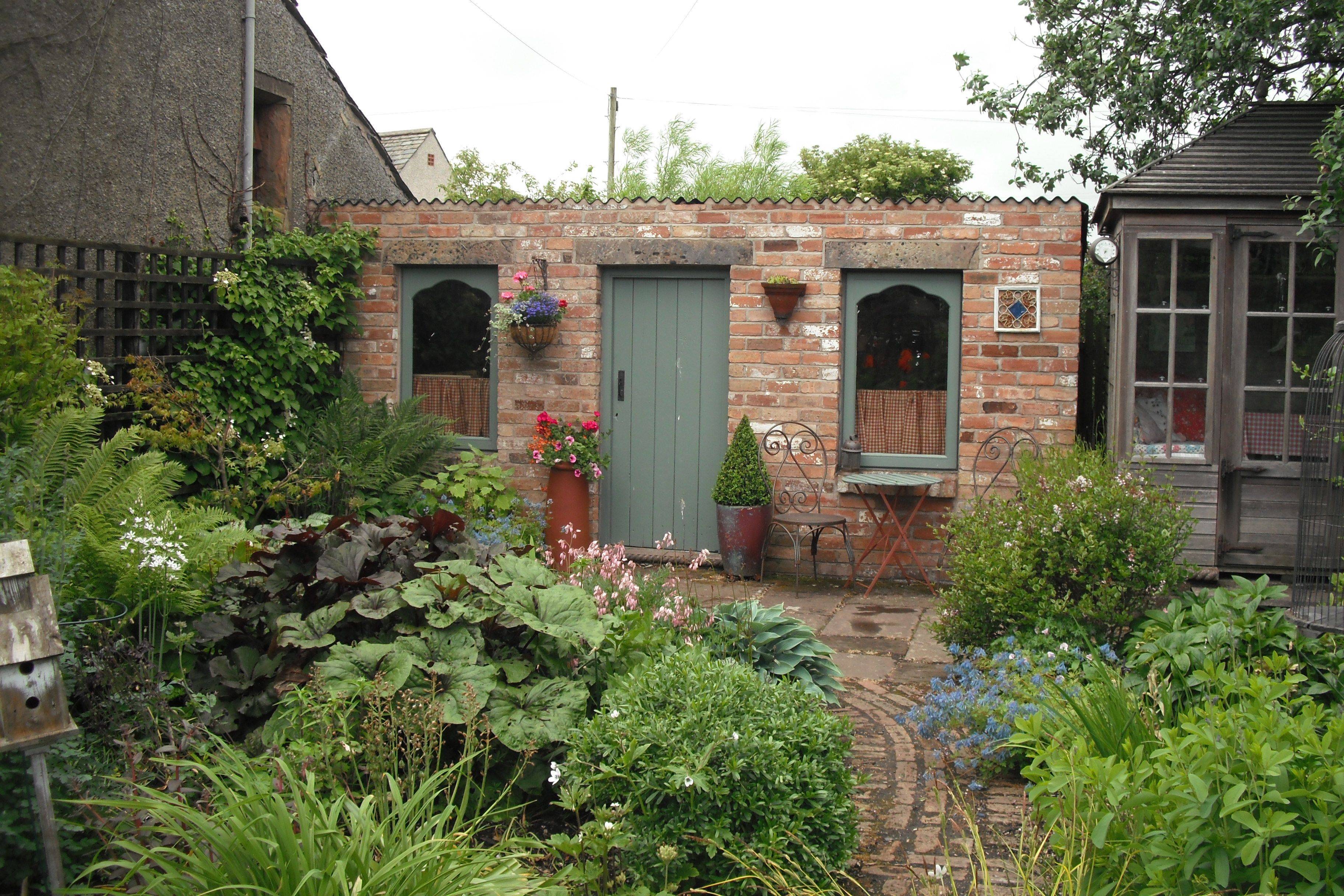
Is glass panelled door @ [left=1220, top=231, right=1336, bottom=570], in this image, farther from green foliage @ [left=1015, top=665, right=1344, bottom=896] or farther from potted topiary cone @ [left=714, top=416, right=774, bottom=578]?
green foliage @ [left=1015, top=665, right=1344, bottom=896]

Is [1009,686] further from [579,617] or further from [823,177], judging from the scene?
[823,177]

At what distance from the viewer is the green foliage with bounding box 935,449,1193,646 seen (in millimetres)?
4488

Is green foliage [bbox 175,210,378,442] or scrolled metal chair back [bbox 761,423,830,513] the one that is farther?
scrolled metal chair back [bbox 761,423,830,513]

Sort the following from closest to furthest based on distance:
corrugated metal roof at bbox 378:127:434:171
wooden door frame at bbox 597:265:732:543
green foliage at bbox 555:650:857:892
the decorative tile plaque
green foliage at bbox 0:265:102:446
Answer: green foliage at bbox 555:650:857:892
green foliage at bbox 0:265:102:446
the decorative tile plaque
wooden door frame at bbox 597:265:732:543
corrugated metal roof at bbox 378:127:434:171

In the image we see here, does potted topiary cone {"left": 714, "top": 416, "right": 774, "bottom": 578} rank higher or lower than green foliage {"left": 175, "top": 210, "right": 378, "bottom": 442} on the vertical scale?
lower

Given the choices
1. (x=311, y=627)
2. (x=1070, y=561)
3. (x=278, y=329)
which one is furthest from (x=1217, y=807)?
(x=278, y=329)

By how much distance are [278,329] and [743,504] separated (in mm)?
3415

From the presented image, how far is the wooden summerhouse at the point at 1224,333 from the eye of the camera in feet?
19.9

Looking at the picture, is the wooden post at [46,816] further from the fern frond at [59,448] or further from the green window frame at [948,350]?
the green window frame at [948,350]

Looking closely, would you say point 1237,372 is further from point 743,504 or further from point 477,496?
point 477,496

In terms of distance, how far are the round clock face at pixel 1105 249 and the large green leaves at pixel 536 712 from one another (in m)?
4.69

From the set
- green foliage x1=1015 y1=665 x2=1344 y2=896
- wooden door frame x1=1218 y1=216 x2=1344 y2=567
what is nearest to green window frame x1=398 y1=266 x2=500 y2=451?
wooden door frame x1=1218 y1=216 x2=1344 y2=567

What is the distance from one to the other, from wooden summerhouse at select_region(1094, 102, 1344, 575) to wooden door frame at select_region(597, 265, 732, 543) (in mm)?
2737

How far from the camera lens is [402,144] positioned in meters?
17.1
